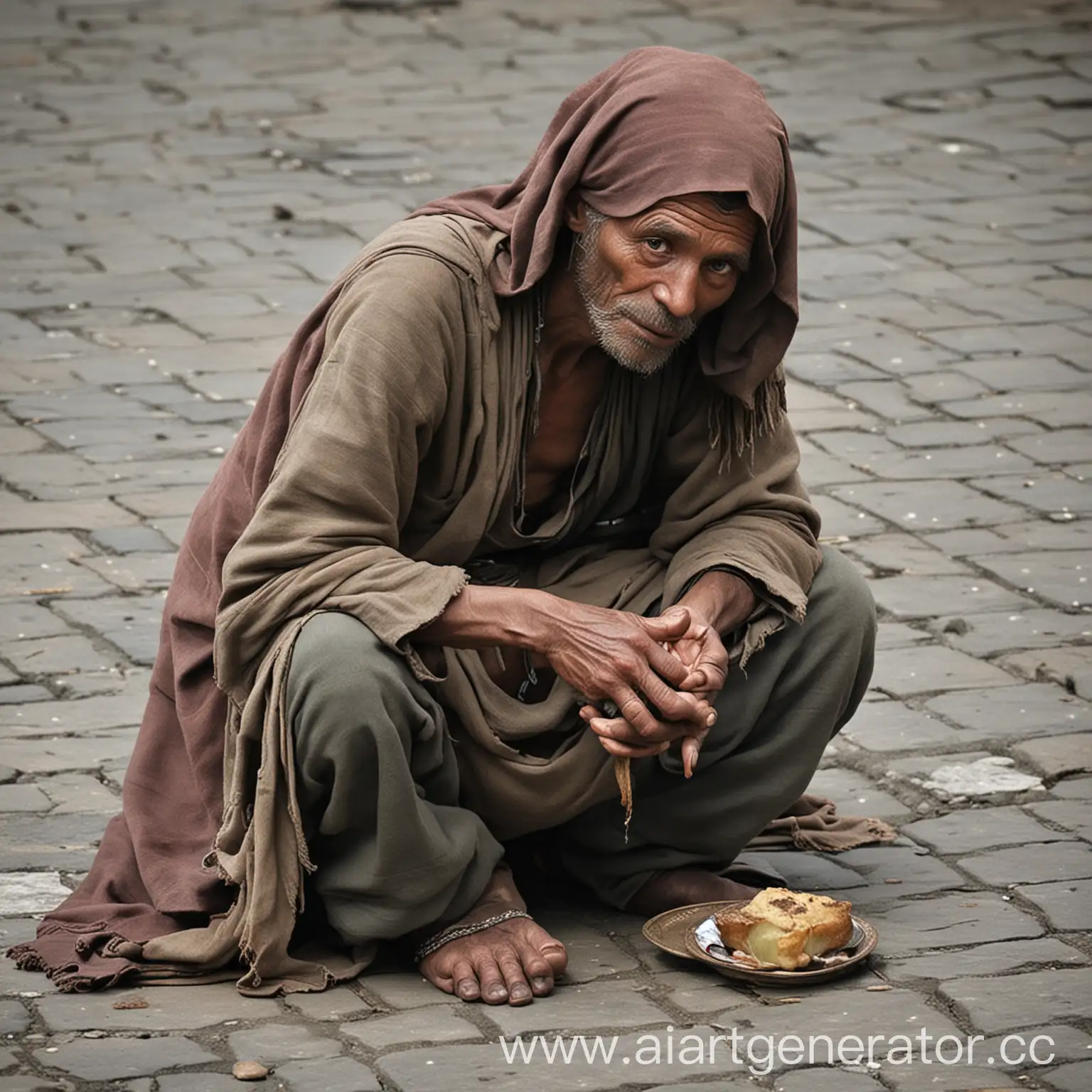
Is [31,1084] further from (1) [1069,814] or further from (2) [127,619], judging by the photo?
(2) [127,619]

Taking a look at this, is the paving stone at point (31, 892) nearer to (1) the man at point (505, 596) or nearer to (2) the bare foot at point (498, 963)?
(1) the man at point (505, 596)

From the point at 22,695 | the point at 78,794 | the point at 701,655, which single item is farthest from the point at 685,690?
the point at 22,695

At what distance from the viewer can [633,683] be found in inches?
139

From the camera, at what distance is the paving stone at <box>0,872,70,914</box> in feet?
12.9

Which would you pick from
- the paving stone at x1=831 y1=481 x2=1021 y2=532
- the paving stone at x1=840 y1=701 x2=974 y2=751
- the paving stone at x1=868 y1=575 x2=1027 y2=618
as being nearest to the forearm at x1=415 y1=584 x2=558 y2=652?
the paving stone at x1=840 y1=701 x2=974 y2=751

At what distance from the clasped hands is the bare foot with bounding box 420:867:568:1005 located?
0.35 m

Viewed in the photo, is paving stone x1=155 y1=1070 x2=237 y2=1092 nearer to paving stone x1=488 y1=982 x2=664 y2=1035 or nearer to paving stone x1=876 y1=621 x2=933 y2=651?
paving stone x1=488 y1=982 x2=664 y2=1035

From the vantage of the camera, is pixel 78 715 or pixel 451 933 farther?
pixel 78 715

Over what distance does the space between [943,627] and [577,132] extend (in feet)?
7.09

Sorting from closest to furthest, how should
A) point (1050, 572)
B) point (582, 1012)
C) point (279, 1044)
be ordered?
point (279, 1044)
point (582, 1012)
point (1050, 572)

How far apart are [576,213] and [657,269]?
19 cm

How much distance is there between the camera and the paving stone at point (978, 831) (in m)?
4.24

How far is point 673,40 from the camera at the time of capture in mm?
11828

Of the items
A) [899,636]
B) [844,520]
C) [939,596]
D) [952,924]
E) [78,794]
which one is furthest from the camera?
[844,520]
